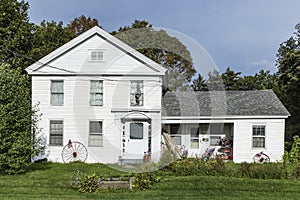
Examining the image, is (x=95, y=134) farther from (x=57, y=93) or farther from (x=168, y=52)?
(x=168, y=52)

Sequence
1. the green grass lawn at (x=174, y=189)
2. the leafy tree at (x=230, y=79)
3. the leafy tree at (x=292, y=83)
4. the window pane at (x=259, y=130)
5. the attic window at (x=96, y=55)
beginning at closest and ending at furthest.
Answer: the green grass lawn at (x=174, y=189) < the attic window at (x=96, y=55) < the window pane at (x=259, y=130) < the leafy tree at (x=292, y=83) < the leafy tree at (x=230, y=79)

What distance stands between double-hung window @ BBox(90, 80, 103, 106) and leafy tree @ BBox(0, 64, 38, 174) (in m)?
4.49

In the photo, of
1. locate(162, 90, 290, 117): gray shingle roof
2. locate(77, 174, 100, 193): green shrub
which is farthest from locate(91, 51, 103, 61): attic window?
locate(77, 174, 100, 193): green shrub

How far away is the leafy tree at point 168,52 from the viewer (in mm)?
22328

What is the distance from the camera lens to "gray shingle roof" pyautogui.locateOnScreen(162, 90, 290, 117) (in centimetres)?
1906

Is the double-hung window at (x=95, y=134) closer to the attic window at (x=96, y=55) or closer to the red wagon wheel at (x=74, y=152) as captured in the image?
the red wagon wheel at (x=74, y=152)

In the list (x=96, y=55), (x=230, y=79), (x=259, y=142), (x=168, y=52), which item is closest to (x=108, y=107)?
(x=96, y=55)

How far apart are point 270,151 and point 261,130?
1.16 m

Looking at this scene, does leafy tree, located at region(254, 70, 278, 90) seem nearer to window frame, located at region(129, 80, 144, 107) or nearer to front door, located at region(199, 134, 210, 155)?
front door, located at region(199, 134, 210, 155)

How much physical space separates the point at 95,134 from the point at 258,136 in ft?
27.6

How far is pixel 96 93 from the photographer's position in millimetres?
18312

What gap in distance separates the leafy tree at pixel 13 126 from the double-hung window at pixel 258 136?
1098cm

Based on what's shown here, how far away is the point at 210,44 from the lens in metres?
16.6

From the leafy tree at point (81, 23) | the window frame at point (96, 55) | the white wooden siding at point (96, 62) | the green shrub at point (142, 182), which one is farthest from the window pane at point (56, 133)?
the leafy tree at point (81, 23)
